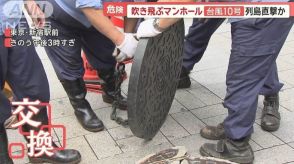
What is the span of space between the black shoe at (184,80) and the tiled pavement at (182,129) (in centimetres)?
6

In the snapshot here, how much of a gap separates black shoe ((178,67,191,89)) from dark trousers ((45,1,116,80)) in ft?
2.57

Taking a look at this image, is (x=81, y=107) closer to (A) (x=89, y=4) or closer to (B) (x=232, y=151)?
(A) (x=89, y=4)

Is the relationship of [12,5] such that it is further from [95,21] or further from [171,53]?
[171,53]

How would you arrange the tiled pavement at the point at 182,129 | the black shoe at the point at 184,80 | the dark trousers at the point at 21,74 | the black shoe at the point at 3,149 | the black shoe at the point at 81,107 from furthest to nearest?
1. the black shoe at the point at 184,80
2. the black shoe at the point at 81,107
3. the tiled pavement at the point at 182,129
4. the black shoe at the point at 3,149
5. the dark trousers at the point at 21,74

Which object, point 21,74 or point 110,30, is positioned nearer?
point 21,74

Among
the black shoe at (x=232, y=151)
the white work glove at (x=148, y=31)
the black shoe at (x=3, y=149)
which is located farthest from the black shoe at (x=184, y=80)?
the black shoe at (x=3, y=149)

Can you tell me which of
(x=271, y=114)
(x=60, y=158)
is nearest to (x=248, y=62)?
(x=271, y=114)

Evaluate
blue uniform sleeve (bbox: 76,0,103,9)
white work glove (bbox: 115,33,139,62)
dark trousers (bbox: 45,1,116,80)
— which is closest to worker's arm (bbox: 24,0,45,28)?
dark trousers (bbox: 45,1,116,80)

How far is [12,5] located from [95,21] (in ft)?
2.08

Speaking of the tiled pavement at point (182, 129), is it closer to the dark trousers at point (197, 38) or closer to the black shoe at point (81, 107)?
the black shoe at point (81, 107)

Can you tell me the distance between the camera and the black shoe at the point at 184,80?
4000mm

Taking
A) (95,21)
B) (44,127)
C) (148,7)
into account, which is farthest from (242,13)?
(44,127)

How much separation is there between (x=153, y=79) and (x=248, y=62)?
650 mm

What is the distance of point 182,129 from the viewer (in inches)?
132
